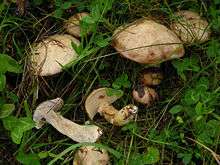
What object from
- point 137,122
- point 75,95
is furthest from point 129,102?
point 75,95

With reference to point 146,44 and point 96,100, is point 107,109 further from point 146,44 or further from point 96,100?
point 146,44

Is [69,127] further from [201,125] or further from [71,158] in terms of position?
[201,125]

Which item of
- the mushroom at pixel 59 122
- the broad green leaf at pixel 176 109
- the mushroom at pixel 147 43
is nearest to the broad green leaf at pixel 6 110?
the mushroom at pixel 59 122

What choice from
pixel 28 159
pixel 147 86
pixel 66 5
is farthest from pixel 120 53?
pixel 28 159

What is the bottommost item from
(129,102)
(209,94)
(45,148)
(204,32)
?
(45,148)

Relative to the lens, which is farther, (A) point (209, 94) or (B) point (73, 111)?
(B) point (73, 111)

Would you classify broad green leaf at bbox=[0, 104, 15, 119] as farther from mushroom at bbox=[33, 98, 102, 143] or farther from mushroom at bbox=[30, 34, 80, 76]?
mushroom at bbox=[30, 34, 80, 76]

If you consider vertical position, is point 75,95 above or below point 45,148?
above

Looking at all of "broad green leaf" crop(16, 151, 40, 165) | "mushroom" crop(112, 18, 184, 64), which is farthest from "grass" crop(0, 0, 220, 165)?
"mushroom" crop(112, 18, 184, 64)
